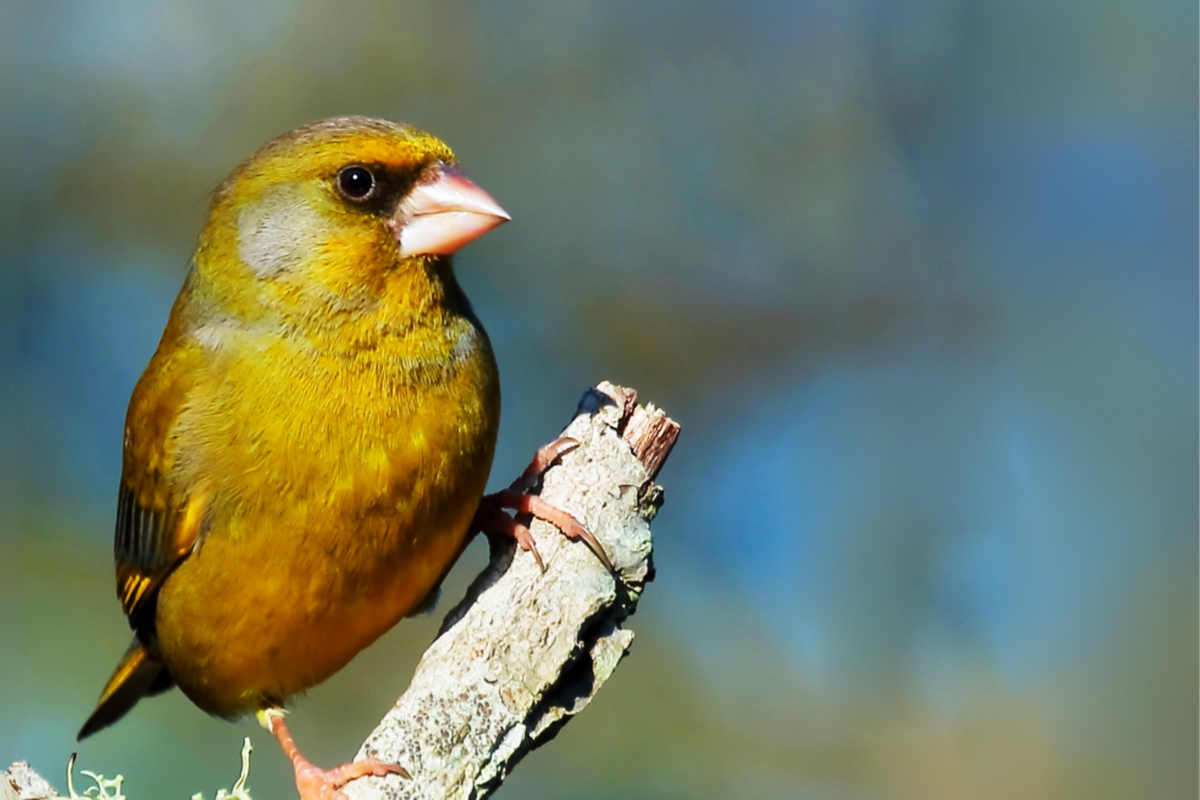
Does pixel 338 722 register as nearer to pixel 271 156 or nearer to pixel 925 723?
pixel 925 723

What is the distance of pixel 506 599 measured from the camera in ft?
9.21

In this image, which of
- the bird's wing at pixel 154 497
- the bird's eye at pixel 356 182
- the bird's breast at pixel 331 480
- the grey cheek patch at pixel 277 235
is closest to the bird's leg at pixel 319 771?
the bird's breast at pixel 331 480

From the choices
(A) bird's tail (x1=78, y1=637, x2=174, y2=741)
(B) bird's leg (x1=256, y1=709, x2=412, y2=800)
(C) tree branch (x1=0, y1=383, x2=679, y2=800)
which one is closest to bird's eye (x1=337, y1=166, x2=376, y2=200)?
(C) tree branch (x1=0, y1=383, x2=679, y2=800)

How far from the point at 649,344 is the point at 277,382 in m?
3.25

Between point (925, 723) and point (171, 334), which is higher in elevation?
point (925, 723)

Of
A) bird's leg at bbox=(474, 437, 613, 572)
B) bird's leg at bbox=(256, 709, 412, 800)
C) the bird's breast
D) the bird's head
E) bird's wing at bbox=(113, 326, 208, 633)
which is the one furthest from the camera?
bird's wing at bbox=(113, 326, 208, 633)

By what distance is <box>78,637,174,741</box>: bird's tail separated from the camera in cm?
401

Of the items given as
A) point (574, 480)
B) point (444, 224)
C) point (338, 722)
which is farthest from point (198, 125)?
point (574, 480)

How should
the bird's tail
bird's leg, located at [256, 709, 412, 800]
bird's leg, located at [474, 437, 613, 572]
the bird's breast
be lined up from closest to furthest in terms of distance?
1. bird's leg, located at [256, 709, 412, 800]
2. bird's leg, located at [474, 437, 613, 572]
3. the bird's breast
4. the bird's tail

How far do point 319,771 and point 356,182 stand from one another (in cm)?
141

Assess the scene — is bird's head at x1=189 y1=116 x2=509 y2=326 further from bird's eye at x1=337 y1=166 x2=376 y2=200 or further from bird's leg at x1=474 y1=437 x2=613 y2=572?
bird's leg at x1=474 y1=437 x2=613 y2=572

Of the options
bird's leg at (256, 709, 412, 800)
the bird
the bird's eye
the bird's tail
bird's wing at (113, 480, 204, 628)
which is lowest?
bird's leg at (256, 709, 412, 800)

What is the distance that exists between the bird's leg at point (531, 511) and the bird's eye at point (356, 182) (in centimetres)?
78

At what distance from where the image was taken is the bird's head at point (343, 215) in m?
3.12
